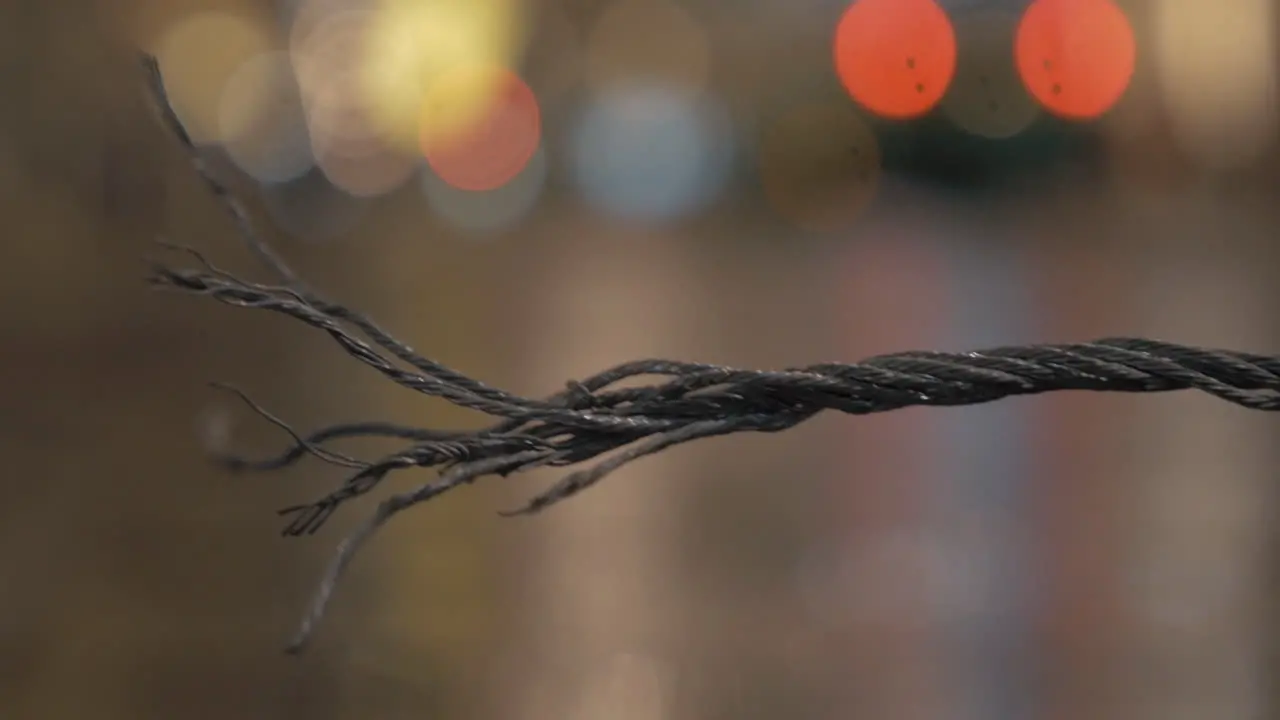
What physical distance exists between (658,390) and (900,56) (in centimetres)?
123

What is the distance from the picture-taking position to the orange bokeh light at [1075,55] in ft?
4.29

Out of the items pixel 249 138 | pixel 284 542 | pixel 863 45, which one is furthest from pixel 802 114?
pixel 284 542

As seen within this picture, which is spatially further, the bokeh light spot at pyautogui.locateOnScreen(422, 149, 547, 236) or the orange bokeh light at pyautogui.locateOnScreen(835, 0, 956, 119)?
the bokeh light spot at pyautogui.locateOnScreen(422, 149, 547, 236)

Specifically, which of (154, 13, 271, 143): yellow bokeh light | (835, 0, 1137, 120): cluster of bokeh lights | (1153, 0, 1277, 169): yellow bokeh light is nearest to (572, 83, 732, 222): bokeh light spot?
(835, 0, 1137, 120): cluster of bokeh lights

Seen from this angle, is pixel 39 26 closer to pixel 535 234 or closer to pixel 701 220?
pixel 535 234

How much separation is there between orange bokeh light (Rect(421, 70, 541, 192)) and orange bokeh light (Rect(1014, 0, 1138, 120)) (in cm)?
98

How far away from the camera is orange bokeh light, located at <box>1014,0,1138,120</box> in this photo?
131cm

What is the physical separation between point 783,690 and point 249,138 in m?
1.47

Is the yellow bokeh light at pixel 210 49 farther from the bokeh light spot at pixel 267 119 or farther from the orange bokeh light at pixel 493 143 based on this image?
the orange bokeh light at pixel 493 143

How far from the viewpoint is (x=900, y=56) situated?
4.54ft

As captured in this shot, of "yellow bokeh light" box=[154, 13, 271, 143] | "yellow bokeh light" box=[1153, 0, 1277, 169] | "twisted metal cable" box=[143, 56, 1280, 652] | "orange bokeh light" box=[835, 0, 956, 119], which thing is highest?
"yellow bokeh light" box=[1153, 0, 1277, 169]

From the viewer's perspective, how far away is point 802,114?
1837mm

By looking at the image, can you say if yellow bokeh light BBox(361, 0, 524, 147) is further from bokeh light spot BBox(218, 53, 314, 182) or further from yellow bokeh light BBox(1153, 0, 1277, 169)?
yellow bokeh light BBox(1153, 0, 1277, 169)

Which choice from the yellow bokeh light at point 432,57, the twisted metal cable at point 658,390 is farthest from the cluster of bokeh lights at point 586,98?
the twisted metal cable at point 658,390
